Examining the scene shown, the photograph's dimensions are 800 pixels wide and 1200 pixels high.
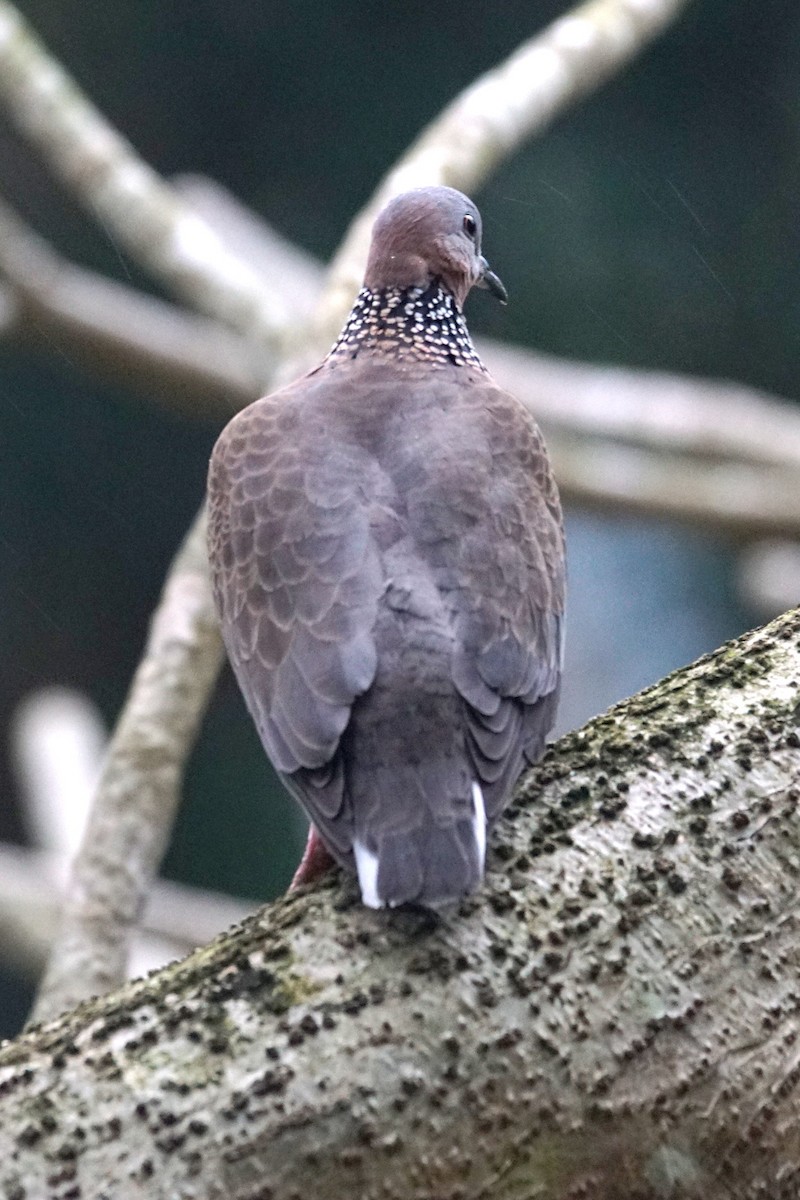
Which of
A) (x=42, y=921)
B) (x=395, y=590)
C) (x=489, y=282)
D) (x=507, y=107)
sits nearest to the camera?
(x=395, y=590)

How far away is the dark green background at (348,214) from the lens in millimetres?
11375

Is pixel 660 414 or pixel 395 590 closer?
pixel 395 590

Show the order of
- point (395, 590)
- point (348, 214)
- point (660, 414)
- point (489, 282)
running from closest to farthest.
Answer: point (395, 590)
point (489, 282)
point (660, 414)
point (348, 214)

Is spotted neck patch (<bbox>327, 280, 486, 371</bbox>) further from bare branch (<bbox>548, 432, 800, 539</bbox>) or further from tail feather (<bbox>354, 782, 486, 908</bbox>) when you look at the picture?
bare branch (<bbox>548, 432, 800, 539</bbox>)

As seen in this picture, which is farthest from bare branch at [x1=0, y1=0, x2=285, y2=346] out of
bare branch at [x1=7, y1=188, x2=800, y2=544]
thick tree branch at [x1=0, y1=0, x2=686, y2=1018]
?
bare branch at [x1=7, y1=188, x2=800, y2=544]

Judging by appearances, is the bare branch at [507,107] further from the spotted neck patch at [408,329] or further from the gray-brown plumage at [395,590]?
the gray-brown plumage at [395,590]

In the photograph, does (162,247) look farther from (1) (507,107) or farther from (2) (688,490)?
(2) (688,490)

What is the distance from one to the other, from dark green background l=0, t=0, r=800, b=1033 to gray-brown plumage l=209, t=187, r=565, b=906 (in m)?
8.01

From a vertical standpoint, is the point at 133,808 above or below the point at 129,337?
below

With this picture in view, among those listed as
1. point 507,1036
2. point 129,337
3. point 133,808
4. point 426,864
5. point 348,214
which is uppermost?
point 348,214

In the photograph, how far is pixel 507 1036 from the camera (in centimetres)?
215

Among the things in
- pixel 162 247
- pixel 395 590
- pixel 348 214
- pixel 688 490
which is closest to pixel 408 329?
pixel 395 590

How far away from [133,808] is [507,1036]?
198 centimetres

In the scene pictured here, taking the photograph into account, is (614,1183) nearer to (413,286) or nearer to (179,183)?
(413,286)
